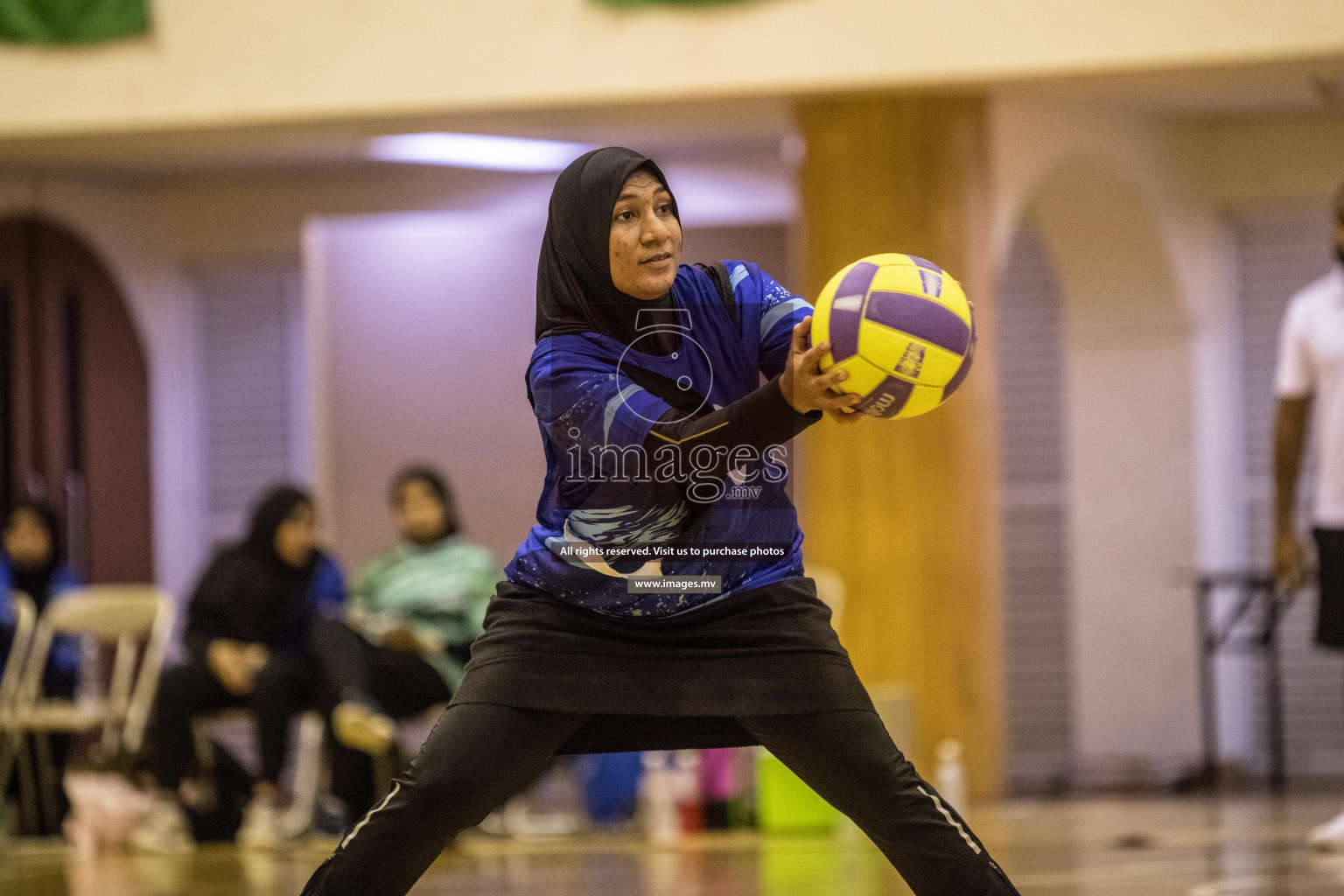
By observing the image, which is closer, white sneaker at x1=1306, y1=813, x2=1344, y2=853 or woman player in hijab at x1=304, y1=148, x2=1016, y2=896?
woman player in hijab at x1=304, y1=148, x2=1016, y2=896

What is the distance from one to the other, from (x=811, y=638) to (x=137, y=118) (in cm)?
504

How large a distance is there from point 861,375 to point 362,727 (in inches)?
143

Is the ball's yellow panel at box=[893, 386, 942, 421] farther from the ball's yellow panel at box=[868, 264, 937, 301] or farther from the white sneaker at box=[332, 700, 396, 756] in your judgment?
the white sneaker at box=[332, 700, 396, 756]


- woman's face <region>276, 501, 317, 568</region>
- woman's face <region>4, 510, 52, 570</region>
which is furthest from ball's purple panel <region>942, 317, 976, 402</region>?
woman's face <region>4, 510, 52, 570</region>

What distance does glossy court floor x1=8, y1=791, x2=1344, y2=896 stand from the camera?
431 centimetres

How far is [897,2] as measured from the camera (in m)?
6.12

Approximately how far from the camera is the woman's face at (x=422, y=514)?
20.9 ft

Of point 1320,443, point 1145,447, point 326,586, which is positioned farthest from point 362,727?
point 1145,447

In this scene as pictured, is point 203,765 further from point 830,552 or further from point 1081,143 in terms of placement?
point 1081,143

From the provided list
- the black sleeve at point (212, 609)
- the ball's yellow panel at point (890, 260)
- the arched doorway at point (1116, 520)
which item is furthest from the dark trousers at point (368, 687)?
the ball's yellow panel at point (890, 260)

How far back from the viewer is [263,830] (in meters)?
6.02

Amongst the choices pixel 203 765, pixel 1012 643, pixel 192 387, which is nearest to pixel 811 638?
pixel 203 765

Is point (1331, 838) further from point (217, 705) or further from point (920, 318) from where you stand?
point (217, 705)

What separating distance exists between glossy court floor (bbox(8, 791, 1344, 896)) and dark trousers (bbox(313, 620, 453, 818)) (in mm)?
240
